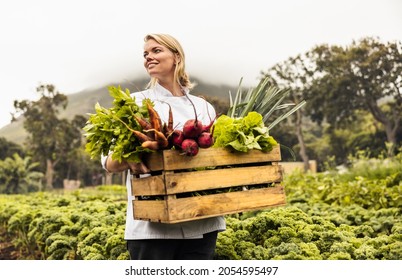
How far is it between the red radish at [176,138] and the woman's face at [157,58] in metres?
0.36

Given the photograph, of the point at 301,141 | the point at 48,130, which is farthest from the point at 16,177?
the point at 301,141

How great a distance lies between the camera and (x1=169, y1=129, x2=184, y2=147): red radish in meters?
1.76

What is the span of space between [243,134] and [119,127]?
47 centimetres

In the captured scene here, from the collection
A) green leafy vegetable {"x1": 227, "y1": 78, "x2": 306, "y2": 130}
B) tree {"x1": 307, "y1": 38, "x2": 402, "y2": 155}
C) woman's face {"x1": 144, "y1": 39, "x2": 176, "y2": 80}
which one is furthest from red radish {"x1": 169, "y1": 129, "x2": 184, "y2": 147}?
tree {"x1": 307, "y1": 38, "x2": 402, "y2": 155}

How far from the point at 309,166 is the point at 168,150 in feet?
47.6

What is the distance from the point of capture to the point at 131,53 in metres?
10.1

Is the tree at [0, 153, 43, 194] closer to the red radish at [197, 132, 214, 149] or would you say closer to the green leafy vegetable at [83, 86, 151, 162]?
the green leafy vegetable at [83, 86, 151, 162]

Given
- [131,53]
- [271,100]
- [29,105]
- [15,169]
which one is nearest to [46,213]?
[271,100]

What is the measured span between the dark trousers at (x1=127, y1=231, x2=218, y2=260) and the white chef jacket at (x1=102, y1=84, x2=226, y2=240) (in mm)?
47

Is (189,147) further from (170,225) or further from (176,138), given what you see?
(170,225)

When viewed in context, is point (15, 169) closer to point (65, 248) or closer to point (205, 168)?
point (65, 248)

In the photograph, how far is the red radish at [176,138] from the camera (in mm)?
1761

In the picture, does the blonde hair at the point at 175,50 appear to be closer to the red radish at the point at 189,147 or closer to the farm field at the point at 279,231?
the red radish at the point at 189,147

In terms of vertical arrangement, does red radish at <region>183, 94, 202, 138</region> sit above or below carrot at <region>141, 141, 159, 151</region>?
above
